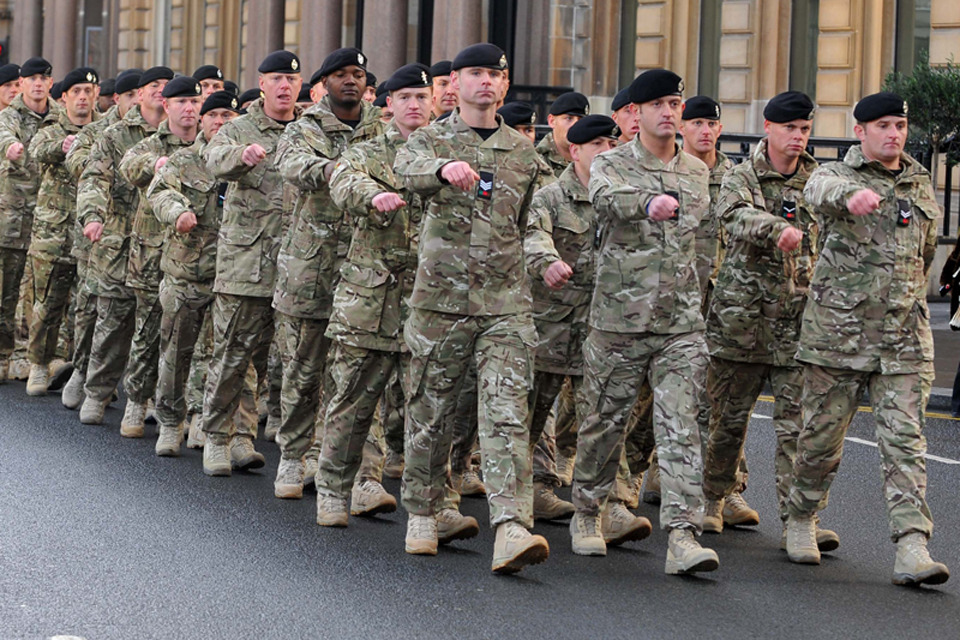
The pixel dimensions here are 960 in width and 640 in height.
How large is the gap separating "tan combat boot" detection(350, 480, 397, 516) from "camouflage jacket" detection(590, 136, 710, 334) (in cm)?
160

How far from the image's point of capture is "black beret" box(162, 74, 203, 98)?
10.5 meters

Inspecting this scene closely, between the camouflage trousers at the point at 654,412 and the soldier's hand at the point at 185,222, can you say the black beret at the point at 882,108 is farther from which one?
the soldier's hand at the point at 185,222

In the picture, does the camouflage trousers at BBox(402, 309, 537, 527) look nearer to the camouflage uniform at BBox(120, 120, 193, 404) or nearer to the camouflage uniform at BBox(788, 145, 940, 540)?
the camouflage uniform at BBox(788, 145, 940, 540)

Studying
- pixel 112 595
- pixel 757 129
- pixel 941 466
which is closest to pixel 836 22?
pixel 757 129

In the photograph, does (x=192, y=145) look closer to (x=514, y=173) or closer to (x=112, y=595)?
(x=514, y=173)

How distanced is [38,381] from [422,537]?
5712 mm

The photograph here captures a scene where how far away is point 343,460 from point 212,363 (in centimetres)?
165

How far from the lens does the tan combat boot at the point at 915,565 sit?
23.5 feet

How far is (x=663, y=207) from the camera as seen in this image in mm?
7086

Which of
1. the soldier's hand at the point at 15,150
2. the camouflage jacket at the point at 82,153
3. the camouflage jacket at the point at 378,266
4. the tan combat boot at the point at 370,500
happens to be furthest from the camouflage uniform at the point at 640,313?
the soldier's hand at the point at 15,150

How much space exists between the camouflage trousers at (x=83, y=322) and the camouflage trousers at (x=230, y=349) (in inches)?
102

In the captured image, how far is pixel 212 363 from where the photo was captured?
9531 millimetres

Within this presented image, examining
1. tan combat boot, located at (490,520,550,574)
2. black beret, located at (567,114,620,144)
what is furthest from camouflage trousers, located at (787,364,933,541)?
black beret, located at (567,114,620,144)

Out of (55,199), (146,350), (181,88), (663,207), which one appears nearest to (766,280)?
(663,207)
